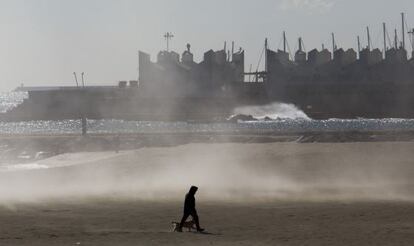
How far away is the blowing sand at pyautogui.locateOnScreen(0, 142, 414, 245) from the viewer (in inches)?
715

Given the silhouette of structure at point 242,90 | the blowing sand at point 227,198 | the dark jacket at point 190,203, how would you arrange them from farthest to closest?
the silhouette of structure at point 242,90
the dark jacket at point 190,203
the blowing sand at point 227,198

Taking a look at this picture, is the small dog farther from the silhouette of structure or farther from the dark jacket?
the silhouette of structure

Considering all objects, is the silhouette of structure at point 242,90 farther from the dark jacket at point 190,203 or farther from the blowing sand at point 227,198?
the dark jacket at point 190,203

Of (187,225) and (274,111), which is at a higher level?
(274,111)

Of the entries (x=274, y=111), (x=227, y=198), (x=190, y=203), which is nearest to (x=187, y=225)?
(x=190, y=203)

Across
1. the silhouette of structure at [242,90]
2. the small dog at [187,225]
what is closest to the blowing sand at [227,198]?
the small dog at [187,225]

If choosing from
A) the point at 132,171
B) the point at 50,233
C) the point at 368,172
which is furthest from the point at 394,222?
the point at 132,171

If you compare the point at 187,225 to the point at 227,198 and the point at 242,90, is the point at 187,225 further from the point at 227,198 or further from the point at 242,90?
the point at 242,90

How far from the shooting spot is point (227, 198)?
2712 cm

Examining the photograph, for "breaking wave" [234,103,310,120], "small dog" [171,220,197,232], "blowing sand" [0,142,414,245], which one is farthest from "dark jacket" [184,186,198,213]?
"breaking wave" [234,103,310,120]

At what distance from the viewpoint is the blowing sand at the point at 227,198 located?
18.2 metres

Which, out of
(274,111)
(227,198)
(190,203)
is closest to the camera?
(190,203)

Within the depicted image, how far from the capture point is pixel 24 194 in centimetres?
2962

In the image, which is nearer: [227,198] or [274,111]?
[227,198]
